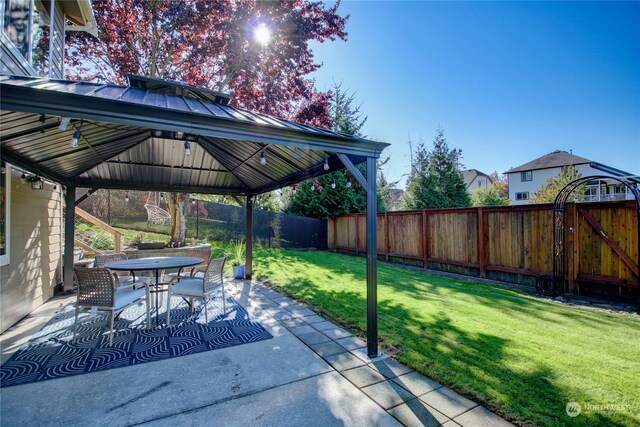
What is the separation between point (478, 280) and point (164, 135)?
7637mm

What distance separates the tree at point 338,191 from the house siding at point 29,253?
8.09 metres

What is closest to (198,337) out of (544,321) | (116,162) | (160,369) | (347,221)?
(160,369)

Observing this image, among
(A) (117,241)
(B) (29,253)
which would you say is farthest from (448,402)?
(A) (117,241)

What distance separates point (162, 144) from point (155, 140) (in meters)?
0.18

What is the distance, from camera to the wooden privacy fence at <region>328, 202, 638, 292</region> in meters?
5.27

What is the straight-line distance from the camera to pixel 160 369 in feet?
9.67

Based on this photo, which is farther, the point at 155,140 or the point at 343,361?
the point at 155,140

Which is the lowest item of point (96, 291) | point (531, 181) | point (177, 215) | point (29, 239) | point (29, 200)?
point (96, 291)

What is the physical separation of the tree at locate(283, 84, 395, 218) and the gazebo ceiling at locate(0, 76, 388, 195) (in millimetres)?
6241

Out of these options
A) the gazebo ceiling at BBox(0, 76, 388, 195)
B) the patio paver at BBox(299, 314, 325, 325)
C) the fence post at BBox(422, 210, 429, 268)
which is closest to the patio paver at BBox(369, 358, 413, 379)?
the patio paver at BBox(299, 314, 325, 325)

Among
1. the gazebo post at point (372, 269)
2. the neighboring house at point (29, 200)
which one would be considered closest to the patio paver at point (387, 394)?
the gazebo post at point (372, 269)

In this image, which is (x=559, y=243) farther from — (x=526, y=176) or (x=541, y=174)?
(x=526, y=176)

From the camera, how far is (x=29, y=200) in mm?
4762

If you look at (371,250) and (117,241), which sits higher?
(371,250)
